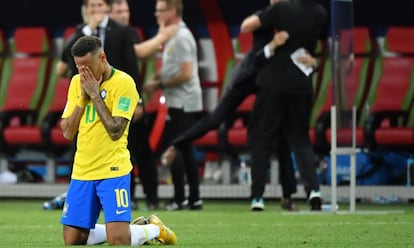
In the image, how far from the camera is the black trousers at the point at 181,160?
46.8ft

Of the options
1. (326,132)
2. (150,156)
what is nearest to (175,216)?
(150,156)

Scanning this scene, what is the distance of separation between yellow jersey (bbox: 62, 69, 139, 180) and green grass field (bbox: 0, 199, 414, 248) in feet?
2.07

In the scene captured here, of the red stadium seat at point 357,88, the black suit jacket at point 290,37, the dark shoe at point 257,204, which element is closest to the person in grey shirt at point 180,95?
the dark shoe at point 257,204

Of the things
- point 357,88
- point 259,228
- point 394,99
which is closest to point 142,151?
point 259,228

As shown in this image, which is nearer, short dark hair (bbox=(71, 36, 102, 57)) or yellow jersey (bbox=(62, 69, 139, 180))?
short dark hair (bbox=(71, 36, 102, 57))

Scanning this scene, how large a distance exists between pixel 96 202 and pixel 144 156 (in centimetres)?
481

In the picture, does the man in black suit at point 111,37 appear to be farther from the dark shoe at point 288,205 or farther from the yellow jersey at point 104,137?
→ the yellow jersey at point 104,137

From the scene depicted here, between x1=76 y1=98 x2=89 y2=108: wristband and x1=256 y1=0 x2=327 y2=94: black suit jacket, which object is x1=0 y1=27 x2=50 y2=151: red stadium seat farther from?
x1=76 y1=98 x2=89 y2=108: wristband

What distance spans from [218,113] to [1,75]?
6.10 meters

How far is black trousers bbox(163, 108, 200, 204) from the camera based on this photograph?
14.3m

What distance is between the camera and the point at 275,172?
17.1 meters

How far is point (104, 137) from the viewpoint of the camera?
9203 millimetres

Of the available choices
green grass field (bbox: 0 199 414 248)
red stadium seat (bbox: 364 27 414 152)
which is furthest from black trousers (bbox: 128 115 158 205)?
red stadium seat (bbox: 364 27 414 152)

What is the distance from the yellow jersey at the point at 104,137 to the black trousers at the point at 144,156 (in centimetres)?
445
